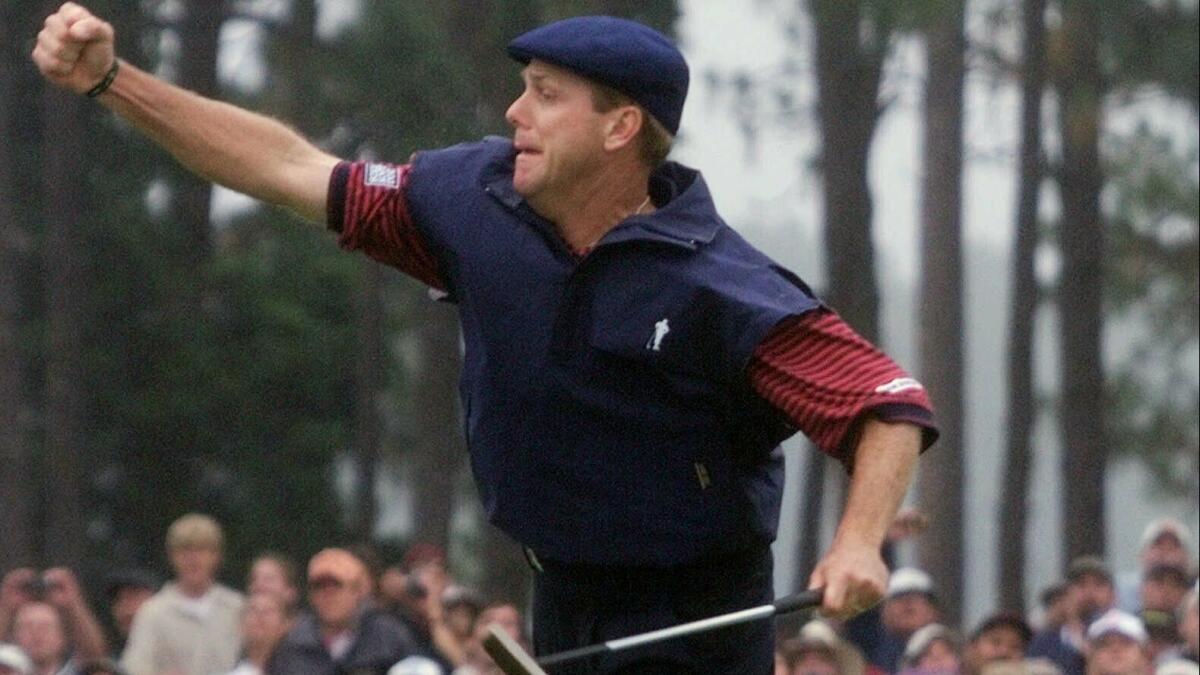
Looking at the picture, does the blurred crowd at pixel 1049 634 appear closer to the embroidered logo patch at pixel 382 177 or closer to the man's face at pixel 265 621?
the man's face at pixel 265 621

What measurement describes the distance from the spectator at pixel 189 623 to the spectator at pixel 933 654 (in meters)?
3.06

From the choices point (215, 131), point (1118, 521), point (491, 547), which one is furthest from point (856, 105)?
point (1118, 521)

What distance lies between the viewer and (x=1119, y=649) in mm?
11562

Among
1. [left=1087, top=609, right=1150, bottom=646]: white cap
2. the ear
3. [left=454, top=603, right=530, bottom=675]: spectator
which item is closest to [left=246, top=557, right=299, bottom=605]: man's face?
[left=454, top=603, right=530, bottom=675]: spectator

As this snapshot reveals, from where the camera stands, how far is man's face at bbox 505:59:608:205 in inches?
236

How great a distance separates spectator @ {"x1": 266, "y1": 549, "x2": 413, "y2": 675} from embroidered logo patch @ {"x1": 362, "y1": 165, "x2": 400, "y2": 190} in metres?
6.59

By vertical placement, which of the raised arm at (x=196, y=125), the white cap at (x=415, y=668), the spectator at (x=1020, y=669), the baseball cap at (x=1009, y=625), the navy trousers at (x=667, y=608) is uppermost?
the raised arm at (x=196, y=125)

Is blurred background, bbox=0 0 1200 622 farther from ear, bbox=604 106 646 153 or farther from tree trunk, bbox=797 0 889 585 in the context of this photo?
ear, bbox=604 106 646 153

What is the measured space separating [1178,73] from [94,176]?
878cm

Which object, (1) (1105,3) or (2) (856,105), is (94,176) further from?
(1) (1105,3)

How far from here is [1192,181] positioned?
1172 inches

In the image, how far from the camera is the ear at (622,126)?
19.8ft

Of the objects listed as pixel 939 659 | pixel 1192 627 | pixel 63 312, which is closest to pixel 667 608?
pixel 1192 627

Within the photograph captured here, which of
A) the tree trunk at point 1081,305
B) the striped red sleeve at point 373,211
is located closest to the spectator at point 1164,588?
the striped red sleeve at point 373,211
